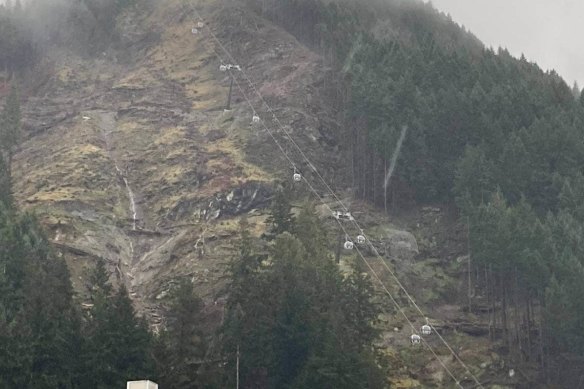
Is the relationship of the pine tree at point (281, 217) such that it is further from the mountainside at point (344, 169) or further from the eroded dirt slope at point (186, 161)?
the mountainside at point (344, 169)

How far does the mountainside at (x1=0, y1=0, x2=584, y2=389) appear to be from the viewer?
55531 millimetres

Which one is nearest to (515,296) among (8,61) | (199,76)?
(199,76)

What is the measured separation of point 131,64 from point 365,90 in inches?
1128

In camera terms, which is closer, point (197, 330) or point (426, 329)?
point (197, 330)

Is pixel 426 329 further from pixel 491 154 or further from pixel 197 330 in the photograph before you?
pixel 491 154

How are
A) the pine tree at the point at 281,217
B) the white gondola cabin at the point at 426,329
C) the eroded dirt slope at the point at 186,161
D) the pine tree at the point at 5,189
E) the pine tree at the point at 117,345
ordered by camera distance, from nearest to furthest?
the pine tree at the point at 117,345, the white gondola cabin at the point at 426,329, the pine tree at the point at 281,217, the pine tree at the point at 5,189, the eroded dirt slope at the point at 186,161

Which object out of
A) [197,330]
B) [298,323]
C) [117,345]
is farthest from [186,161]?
[117,345]

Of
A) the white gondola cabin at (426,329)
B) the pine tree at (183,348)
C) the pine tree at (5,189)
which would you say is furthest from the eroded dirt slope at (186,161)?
the pine tree at (183,348)

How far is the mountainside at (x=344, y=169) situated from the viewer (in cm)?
5553

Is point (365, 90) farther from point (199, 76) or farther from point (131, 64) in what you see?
point (131, 64)

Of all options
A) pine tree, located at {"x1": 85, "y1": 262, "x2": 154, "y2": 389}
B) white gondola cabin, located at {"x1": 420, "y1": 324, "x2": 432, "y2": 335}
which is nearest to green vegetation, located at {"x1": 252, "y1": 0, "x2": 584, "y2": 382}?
white gondola cabin, located at {"x1": 420, "y1": 324, "x2": 432, "y2": 335}

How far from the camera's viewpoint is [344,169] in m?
74.6

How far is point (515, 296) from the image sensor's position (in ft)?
185

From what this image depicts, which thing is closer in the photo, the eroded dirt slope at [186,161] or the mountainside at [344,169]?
the mountainside at [344,169]
